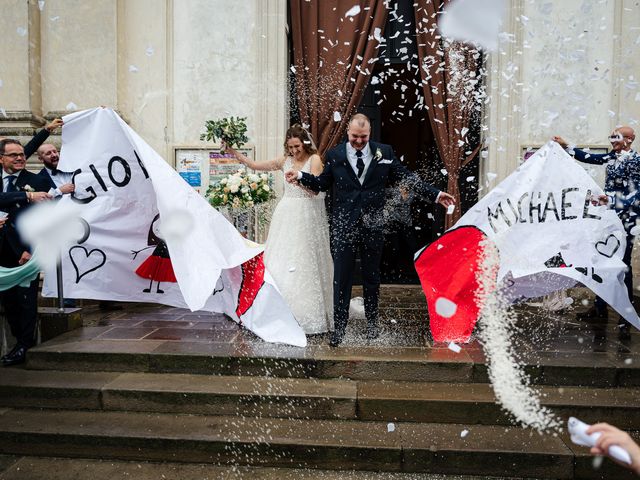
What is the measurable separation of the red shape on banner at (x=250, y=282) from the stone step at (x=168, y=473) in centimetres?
166

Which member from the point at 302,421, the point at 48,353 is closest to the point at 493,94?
the point at 302,421

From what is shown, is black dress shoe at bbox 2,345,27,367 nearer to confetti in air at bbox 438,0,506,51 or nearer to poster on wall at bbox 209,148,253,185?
poster on wall at bbox 209,148,253,185

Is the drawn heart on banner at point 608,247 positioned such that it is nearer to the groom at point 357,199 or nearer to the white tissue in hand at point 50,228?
the groom at point 357,199

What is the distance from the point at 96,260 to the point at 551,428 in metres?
4.08

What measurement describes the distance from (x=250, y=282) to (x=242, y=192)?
5.29 ft

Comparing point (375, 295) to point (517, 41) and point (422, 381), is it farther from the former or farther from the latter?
point (517, 41)

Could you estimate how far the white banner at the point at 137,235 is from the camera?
461 cm

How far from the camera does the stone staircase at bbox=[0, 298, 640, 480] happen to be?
3.30 meters

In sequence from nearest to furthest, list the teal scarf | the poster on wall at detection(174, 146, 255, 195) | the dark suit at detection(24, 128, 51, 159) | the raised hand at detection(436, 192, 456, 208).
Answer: the teal scarf, the raised hand at detection(436, 192, 456, 208), the dark suit at detection(24, 128, 51, 159), the poster on wall at detection(174, 146, 255, 195)

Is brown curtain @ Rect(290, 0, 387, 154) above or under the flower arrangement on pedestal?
above

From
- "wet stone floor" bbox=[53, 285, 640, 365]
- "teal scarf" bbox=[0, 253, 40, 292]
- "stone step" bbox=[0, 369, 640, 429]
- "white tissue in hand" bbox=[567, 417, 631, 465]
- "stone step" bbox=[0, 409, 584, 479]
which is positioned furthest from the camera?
"wet stone floor" bbox=[53, 285, 640, 365]

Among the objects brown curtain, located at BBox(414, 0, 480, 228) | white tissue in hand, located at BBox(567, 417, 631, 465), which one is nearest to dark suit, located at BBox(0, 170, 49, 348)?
white tissue in hand, located at BBox(567, 417, 631, 465)

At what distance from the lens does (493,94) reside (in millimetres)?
7121

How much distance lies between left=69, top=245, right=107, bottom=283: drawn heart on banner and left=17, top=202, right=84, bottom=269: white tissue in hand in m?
0.09
